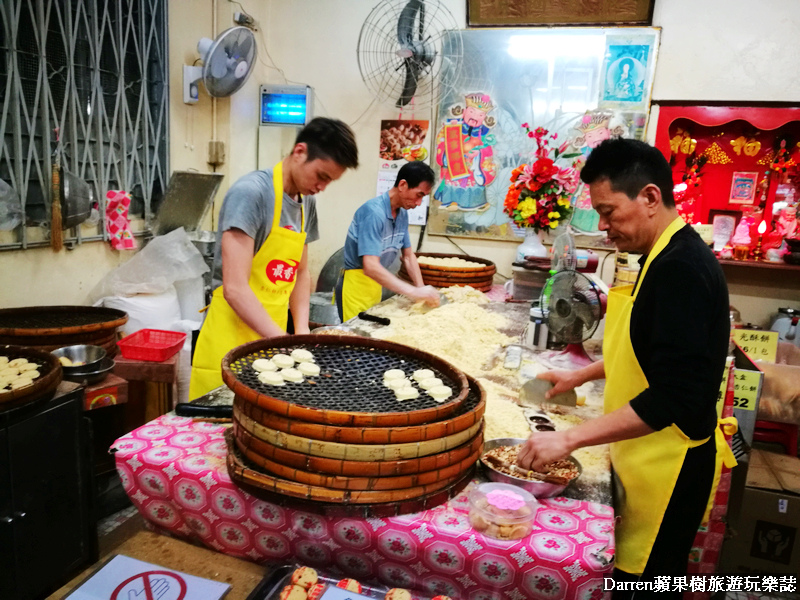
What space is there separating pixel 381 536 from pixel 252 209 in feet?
4.52

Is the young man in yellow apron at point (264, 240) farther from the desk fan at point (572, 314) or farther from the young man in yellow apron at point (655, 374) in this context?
the young man in yellow apron at point (655, 374)

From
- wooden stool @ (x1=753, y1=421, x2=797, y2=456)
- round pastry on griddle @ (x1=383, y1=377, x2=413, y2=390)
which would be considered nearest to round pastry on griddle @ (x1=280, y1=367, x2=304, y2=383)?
round pastry on griddle @ (x1=383, y1=377, x2=413, y2=390)

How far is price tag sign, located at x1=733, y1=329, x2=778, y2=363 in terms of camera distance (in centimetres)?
273

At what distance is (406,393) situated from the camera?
125 centimetres

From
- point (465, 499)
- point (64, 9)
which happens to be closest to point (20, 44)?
point (64, 9)

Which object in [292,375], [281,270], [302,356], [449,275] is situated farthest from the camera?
[449,275]

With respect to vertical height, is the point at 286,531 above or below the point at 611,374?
below

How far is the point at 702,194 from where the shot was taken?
15.0 ft

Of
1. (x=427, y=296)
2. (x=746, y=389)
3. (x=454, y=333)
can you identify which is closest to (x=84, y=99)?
(x=427, y=296)

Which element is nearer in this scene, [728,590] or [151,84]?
[728,590]

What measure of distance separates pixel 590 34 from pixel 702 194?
166 cm

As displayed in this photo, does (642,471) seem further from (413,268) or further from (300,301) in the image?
(413,268)

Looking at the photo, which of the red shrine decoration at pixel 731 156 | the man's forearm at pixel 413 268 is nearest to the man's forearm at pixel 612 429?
the man's forearm at pixel 413 268

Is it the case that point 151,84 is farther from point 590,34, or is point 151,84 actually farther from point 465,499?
point 465,499
